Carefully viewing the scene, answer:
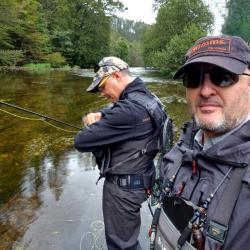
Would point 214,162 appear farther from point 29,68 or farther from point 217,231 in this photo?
point 29,68

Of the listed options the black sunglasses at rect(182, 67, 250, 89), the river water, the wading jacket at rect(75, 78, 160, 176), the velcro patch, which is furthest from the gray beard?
the river water

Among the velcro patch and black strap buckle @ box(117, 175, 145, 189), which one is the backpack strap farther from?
black strap buckle @ box(117, 175, 145, 189)

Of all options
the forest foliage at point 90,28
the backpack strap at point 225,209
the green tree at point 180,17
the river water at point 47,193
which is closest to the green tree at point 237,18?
the forest foliage at point 90,28

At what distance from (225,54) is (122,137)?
5.17 ft

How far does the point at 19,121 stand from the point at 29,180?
472cm

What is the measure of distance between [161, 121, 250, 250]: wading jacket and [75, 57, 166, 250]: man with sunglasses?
3.82 feet

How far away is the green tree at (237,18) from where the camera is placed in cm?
5103

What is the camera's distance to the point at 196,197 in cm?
159

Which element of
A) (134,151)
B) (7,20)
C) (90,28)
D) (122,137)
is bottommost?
(134,151)

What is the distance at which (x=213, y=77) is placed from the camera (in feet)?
5.32

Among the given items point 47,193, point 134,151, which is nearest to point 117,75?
point 134,151

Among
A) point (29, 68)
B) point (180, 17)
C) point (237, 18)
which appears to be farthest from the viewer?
point (237, 18)

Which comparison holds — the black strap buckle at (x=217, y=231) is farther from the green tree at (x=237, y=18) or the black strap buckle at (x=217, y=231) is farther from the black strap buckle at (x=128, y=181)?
the green tree at (x=237, y=18)

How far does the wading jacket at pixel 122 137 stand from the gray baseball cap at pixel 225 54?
135cm
